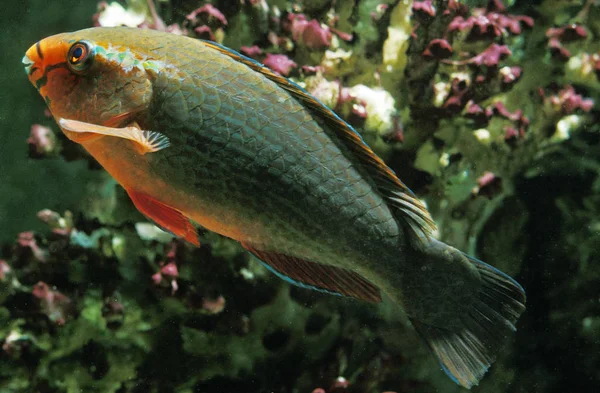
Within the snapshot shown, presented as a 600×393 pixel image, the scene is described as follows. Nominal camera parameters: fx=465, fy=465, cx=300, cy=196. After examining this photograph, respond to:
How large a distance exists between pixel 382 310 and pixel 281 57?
5.49ft

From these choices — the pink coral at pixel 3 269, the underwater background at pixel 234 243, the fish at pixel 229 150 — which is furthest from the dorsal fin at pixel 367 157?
the pink coral at pixel 3 269

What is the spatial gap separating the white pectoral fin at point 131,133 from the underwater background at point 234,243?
3.72ft

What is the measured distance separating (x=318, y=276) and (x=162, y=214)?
2.09 feet

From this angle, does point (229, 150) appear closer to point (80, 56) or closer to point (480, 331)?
point (80, 56)

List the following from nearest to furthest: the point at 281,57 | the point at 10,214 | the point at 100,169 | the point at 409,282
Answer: the point at 409,282 → the point at 281,57 → the point at 100,169 → the point at 10,214

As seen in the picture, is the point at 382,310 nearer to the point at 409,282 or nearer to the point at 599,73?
the point at 409,282

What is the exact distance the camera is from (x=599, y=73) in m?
3.54

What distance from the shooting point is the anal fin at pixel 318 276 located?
177 cm

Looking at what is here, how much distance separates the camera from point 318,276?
1818 mm

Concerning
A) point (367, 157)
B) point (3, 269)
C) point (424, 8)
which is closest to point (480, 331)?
point (367, 157)

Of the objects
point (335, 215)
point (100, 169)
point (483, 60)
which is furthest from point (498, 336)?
point (100, 169)

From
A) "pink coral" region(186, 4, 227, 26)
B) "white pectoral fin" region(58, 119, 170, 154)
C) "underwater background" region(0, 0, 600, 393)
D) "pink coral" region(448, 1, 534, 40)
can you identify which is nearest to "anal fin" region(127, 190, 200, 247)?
"white pectoral fin" region(58, 119, 170, 154)

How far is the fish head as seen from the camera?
1617 millimetres

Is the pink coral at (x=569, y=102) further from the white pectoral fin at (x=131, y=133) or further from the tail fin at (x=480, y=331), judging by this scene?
the white pectoral fin at (x=131, y=133)
